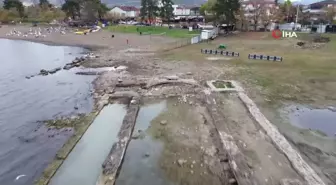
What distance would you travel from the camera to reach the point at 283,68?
3022 centimetres

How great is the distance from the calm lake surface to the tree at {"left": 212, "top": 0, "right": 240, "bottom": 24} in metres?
29.5

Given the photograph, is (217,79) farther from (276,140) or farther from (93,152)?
(93,152)

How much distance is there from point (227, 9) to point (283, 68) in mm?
25986

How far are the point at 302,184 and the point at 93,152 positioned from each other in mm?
10203

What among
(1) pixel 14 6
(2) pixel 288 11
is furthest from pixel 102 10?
(2) pixel 288 11

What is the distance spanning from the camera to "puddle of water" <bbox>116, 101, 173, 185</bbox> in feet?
39.9

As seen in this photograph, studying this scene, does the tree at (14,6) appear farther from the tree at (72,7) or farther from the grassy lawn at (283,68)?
the grassy lawn at (283,68)

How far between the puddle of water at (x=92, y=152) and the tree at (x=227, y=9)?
39.0m

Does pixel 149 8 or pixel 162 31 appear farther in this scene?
pixel 149 8

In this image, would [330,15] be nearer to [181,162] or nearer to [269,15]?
[269,15]

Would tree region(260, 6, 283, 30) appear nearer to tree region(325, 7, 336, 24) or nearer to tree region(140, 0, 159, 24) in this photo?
tree region(325, 7, 336, 24)

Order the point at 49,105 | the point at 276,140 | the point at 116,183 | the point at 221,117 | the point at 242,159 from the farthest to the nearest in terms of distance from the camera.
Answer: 1. the point at 49,105
2. the point at 221,117
3. the point at 276,140
4. the point at 242,159
5. the point at 116,183

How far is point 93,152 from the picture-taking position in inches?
587

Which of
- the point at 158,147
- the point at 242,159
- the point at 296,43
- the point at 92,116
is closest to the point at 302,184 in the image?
the point at 242,159
